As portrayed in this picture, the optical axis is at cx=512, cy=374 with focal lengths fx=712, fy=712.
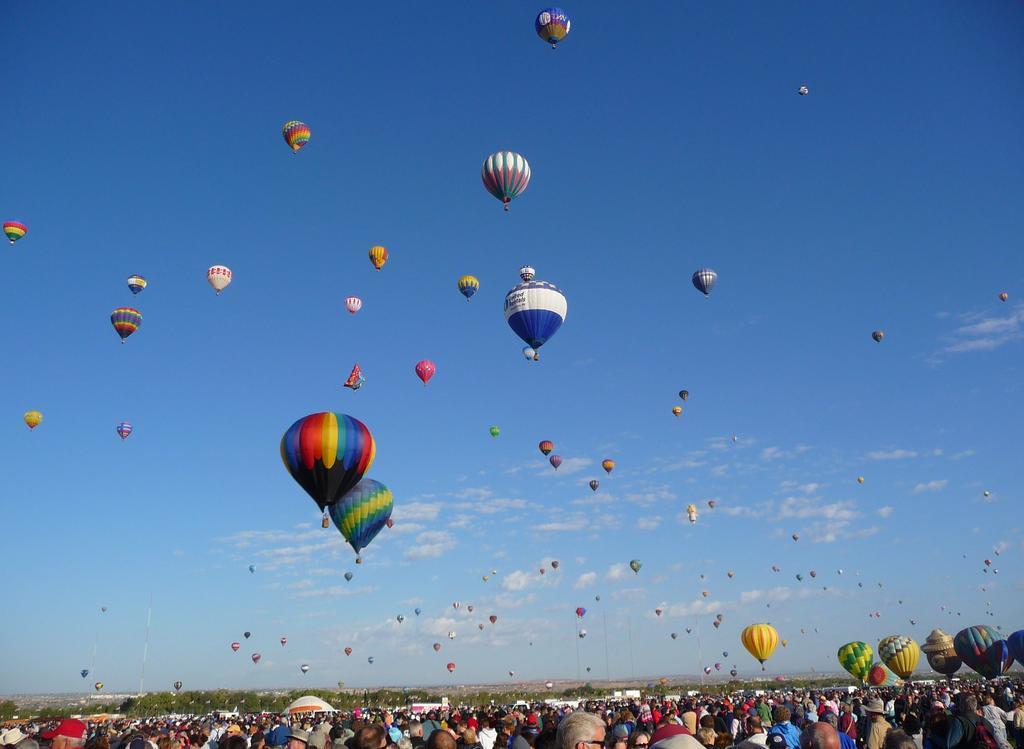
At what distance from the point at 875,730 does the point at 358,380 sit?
2770 centimetres

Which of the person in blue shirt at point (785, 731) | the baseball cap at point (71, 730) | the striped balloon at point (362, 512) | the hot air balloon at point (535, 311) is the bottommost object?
the person in blue shirt at point (785, 731)

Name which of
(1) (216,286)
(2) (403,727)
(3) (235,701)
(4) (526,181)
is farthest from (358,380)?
(3) (235,701)

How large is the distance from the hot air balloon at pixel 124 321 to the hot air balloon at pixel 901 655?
45.6 m

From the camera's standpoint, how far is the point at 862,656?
122 feet

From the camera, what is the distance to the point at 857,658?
37.1m

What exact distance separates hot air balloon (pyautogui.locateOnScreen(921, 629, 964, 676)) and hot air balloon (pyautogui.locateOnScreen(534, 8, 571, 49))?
48.2 m

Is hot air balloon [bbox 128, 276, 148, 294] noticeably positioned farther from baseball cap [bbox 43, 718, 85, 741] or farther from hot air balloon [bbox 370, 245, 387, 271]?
baseball cap [bbox 43, 718, 85, 741]

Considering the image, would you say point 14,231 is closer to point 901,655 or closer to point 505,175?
point 505,175

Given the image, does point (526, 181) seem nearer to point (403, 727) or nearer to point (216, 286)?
point (216, 286)

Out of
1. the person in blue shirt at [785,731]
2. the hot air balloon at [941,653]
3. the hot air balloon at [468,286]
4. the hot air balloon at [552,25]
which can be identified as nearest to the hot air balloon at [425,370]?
the hot air balloon at [468,286]

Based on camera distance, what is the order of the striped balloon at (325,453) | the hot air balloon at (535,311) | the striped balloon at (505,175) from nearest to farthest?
the striped balloon at (325,453) < the hot air balloon at (535,311) < the striped balloon at (505,175)

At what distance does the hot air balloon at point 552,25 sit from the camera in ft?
105

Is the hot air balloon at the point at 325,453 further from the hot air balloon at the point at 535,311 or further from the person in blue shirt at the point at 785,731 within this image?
the person in blue shirt at the point at 785,731

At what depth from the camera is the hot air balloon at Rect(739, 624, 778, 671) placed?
3556 centimetres
